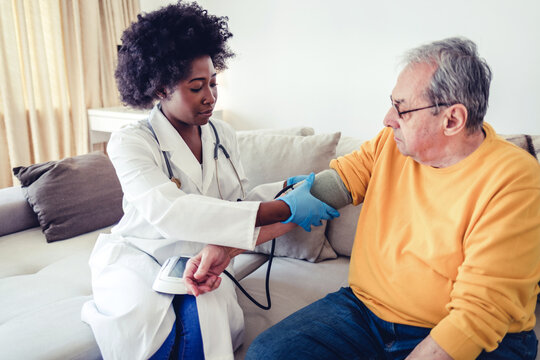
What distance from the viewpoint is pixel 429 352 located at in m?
0.87

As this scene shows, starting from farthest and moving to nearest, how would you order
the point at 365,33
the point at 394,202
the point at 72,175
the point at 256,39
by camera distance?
the point at 256,39, the point at 365,33, the point at 72,175, the point at 394,202

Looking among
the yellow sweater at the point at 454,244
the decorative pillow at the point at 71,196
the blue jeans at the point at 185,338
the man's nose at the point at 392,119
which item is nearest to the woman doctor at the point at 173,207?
the blue jeans at the point at 185,338

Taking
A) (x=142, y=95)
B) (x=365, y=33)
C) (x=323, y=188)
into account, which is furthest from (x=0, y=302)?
(x=365, y=33)

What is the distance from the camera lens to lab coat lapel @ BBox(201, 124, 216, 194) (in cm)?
134

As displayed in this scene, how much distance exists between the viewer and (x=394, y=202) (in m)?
1.12

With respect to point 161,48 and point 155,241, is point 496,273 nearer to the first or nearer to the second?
point 155,241

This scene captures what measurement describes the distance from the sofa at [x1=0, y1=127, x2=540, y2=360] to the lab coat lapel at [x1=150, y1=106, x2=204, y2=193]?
11.4 inches

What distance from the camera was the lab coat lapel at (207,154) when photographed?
4.40 ft

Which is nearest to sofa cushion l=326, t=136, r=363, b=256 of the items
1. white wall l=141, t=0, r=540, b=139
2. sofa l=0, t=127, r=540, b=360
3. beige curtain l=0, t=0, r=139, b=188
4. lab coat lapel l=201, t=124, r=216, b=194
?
sofa l=0, t=127, r=540, b=360

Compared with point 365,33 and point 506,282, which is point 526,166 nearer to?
point 506,282

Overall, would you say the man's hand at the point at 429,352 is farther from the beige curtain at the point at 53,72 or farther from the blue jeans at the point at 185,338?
the beige curtain at the point at 53,72

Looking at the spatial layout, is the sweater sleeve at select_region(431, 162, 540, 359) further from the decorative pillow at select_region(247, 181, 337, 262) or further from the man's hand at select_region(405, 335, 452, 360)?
the decorative pillow at select_region(247, 181, 337, 262)

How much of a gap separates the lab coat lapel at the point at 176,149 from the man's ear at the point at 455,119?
75cm

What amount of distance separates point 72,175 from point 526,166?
1752 mm
